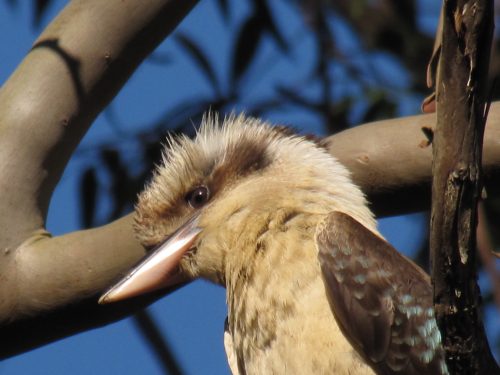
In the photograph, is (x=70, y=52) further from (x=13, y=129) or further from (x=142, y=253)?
(x=142, y=253)

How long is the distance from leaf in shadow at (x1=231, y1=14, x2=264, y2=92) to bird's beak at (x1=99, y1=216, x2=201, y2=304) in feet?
5.00

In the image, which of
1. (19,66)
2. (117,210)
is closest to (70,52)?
(19,66)

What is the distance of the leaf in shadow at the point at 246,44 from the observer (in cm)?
418

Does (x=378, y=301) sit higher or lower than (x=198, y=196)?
lower

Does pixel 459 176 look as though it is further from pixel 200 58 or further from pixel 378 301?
pixel 200 58

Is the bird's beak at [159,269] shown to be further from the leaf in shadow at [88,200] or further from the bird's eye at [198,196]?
the leaf in shadow at [88,200]

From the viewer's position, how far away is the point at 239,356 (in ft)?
8.66

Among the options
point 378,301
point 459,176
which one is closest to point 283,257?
point 378,301

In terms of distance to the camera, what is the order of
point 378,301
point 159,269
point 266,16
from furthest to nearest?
point 266,16 → point 159,269 → point 378,301

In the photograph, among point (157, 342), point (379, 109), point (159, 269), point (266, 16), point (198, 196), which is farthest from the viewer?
point (379, 109)

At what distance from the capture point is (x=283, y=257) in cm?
251

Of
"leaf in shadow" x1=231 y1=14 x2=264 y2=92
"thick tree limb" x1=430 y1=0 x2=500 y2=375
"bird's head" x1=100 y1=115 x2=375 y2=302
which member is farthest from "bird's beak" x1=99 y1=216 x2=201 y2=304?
"leaf in shadow" x1=231 y1=14 x2=264 y2=92

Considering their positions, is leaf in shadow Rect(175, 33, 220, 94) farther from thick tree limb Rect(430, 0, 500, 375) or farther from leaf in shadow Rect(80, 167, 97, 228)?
thick tree limb Rect(430, 0, 500, 375)

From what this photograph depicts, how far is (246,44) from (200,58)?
157mm
